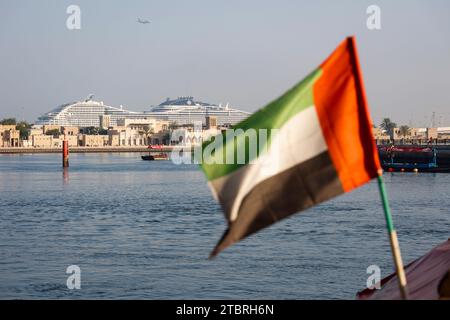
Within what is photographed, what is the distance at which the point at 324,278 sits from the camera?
59.0 feet

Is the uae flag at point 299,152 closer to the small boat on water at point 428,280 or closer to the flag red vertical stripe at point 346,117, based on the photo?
the flag red vertical stripe at point 346,117

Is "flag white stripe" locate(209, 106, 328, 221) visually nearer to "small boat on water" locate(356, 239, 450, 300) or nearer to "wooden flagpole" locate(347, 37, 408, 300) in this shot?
"wooden flagpole" locate(347, 37, 408, 300)

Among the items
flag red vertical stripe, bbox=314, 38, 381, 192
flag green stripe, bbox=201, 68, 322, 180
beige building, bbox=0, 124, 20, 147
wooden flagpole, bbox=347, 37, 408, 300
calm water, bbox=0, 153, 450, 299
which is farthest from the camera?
beige building, bbox=0, 124, 20, 147

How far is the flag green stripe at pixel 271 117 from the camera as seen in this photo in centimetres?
473

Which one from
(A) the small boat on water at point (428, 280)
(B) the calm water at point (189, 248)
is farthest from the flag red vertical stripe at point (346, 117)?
(B) the calm water at point (189, 248)

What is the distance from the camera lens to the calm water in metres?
17.1

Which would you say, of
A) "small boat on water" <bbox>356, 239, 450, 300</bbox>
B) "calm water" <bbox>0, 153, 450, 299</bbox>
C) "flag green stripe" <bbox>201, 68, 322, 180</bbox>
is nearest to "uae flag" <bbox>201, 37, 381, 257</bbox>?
"flag green stripe" <bbox>201, 68, 322, 180</bbox>

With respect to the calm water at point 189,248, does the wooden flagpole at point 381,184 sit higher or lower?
→ higher

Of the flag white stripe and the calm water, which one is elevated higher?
the flag white stripe

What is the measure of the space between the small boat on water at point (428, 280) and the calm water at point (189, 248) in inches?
285

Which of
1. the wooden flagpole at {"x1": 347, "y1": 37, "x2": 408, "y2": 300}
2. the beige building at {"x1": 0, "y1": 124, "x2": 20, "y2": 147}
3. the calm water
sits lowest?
the calm water

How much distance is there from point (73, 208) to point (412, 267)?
3215 cm

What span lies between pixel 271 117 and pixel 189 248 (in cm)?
1907
